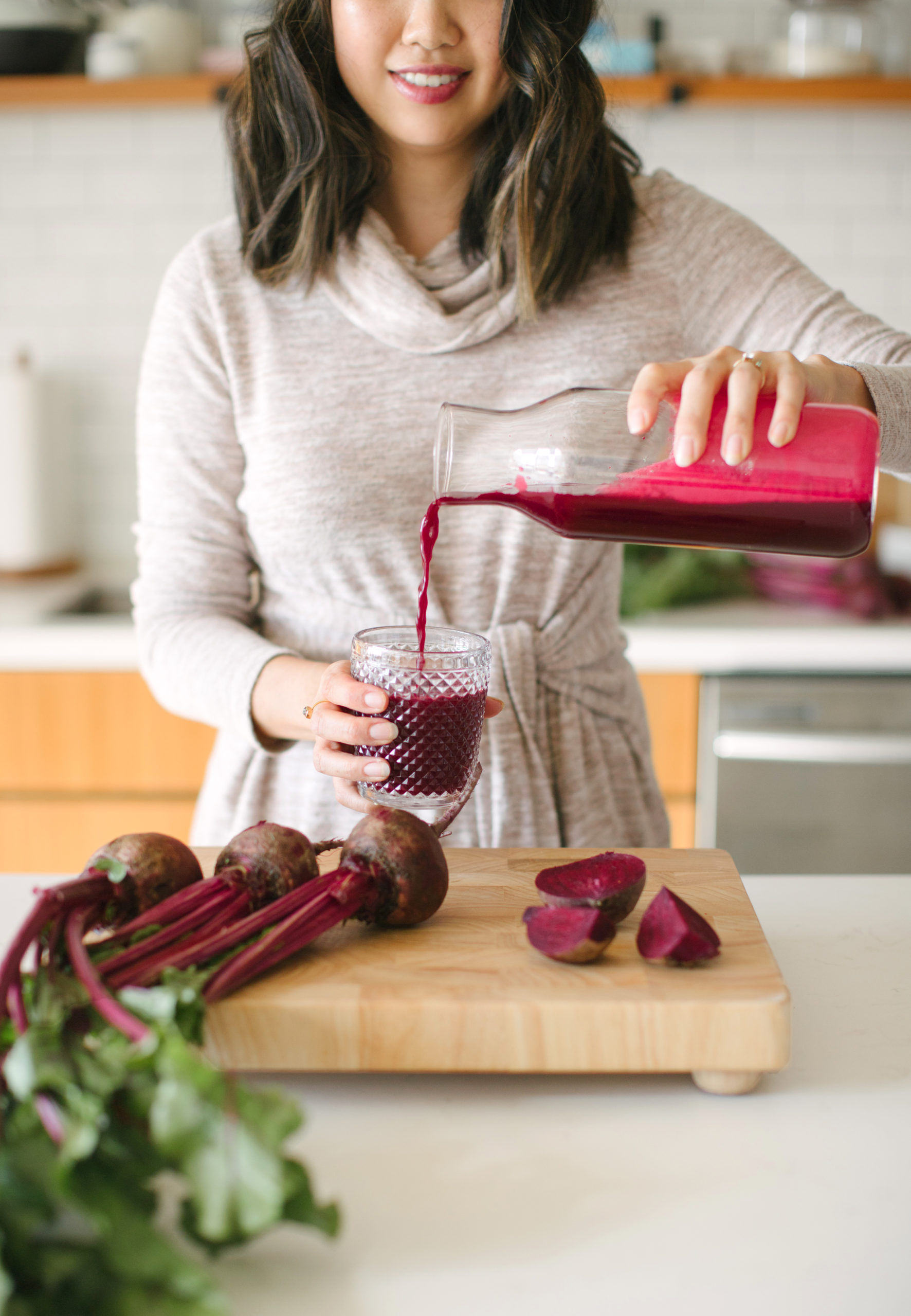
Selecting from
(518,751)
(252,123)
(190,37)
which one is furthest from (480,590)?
(190,37)

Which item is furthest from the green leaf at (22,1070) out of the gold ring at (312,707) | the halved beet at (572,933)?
the gold ring at (312,707)

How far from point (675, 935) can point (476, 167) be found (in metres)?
0.96

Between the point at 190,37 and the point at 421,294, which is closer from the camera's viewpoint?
the point at 421,294

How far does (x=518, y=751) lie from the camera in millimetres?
1453

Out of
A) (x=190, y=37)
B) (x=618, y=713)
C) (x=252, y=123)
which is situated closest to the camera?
(x=252, y=123)

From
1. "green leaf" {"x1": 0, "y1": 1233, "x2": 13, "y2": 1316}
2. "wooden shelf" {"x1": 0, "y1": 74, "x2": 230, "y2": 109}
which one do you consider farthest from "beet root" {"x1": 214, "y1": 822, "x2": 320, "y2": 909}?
"wooden shelf" {"x1": 0, "y1": 74, "x2": 230, "y2": 109}

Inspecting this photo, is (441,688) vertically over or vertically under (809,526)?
under

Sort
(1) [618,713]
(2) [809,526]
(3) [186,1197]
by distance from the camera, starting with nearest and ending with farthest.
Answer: (3) [186,1197] < (2) [809,526] < (1) [618,713]

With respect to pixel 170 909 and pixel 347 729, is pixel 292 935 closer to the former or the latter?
pixel 170 909

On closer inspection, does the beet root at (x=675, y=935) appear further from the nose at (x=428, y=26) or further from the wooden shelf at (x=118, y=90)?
the wooden shelf at (x=118, y=90)

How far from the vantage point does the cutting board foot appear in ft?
2.70

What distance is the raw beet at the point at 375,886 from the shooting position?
873 mm

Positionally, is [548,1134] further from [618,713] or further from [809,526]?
[618,713]

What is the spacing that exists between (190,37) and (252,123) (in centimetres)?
152
